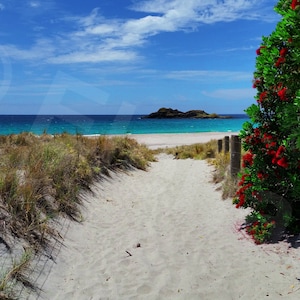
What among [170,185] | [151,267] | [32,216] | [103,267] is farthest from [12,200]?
[170,185]

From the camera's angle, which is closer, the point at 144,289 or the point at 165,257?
the point at 144,289

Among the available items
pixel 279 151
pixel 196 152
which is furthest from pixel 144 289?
pixel 196 152

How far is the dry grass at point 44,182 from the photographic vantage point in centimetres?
545

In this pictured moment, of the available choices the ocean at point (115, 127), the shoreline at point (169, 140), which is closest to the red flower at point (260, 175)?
the ocean at point (115, 127)

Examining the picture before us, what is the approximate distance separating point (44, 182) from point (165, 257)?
2.80 meters

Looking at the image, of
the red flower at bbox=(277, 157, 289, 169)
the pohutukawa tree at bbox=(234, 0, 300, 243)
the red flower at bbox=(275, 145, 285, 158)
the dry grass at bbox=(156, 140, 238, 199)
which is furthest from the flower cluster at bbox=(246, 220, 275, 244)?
the dry grass at bbox=(156, 140, 238, 199)

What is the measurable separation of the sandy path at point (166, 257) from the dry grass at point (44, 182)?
45cm

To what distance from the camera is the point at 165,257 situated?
5.50 metres

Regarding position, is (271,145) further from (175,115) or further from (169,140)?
(175,115)

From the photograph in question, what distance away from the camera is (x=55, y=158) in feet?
27.6

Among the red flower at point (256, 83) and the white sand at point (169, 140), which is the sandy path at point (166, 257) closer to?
the red flower at point (256, 83)

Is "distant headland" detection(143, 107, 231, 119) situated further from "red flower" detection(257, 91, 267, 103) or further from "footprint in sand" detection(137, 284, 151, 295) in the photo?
"footprint in sand" detection(137, 284, 151, 295)

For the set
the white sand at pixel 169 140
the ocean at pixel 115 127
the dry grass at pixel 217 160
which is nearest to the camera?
the dry grass at pixel 217 160

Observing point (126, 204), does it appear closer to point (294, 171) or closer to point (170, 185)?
point (170, 185)
